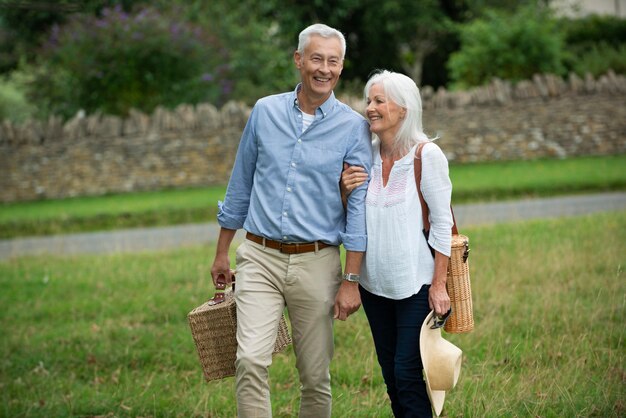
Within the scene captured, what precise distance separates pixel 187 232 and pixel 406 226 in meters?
9.15

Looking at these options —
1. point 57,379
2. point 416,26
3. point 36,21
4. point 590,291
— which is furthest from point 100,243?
point 416,26

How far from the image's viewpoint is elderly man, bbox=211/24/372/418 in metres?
4.30

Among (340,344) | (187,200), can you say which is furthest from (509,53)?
(340,344)

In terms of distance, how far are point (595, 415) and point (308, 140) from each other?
2.11 meters

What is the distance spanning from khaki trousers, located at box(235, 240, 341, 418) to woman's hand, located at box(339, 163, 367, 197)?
349 mm

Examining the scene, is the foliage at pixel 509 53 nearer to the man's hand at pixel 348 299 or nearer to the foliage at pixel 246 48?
the foliage at pixel 246 48

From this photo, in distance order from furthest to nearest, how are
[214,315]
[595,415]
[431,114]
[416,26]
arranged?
[416,26] → [431,114] → [595,415] → [214,315]

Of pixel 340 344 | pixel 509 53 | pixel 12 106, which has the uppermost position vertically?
pixel 509 53

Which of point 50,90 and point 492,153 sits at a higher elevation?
point 50,90

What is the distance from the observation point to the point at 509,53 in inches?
946

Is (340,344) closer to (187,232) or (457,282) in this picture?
(457,282)

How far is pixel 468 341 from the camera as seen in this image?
21.2ft

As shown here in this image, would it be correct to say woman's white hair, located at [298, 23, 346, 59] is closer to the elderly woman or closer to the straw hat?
the elderly woman

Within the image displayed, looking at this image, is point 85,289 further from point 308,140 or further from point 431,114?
point 431,114
